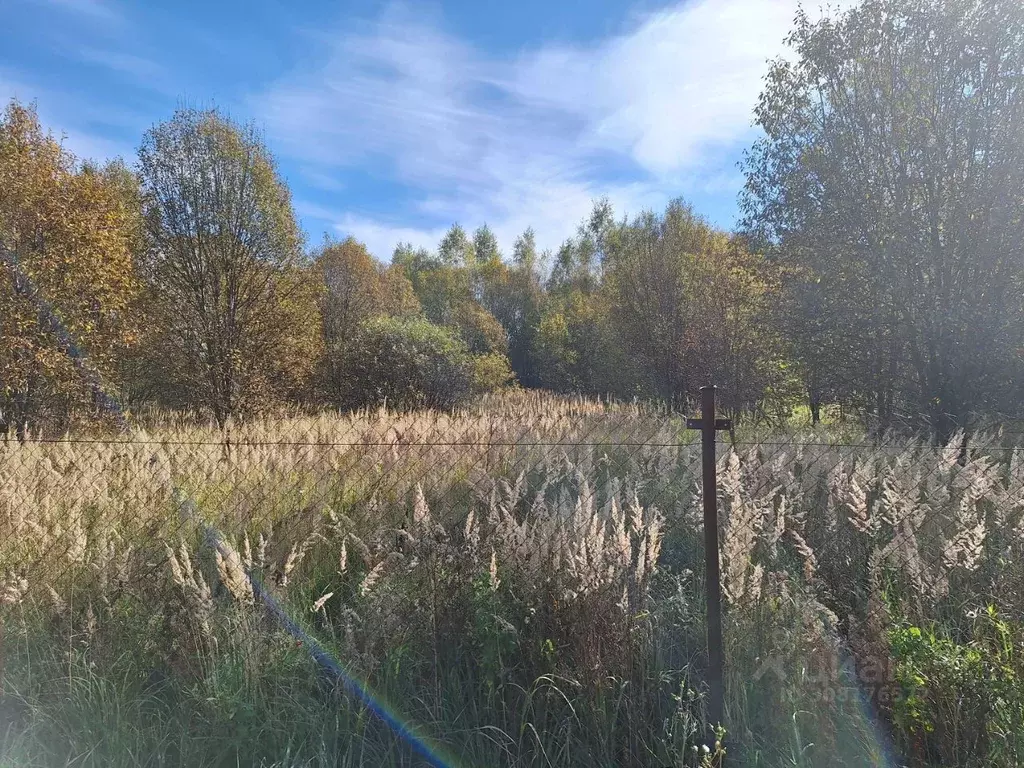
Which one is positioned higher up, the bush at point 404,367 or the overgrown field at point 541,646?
the bush at point 404,367

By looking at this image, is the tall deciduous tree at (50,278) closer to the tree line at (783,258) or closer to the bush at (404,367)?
the tree line at (783,258)

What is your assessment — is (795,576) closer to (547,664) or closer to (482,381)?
(547,664)

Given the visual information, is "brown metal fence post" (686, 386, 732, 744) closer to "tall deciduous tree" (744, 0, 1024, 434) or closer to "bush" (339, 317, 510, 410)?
"tall deciduous tree" (744, 0, 1024, 434)

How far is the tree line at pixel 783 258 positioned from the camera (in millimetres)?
6977

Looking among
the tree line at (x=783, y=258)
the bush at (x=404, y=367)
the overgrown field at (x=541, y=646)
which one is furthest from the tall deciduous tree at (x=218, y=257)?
the overgrown field at (x=541, y=646)

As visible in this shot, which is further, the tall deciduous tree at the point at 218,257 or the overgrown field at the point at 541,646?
the tall deciduous tree at the point at 218,257

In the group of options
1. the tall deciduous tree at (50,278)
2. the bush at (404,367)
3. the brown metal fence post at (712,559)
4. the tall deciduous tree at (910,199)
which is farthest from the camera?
the bush at (404,367)

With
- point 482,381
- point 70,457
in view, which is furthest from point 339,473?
point 482,381

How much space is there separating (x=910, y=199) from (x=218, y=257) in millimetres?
→ 12304

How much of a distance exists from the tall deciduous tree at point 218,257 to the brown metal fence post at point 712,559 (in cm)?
1213

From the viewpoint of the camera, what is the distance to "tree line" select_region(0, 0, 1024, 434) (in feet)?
22.9

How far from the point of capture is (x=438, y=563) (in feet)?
9.45

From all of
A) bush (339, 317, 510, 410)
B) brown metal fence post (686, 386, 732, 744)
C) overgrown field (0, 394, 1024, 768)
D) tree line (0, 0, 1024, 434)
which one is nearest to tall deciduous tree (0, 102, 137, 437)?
tree line (0, 0, 1024, 434)

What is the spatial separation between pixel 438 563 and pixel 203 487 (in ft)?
9.24
